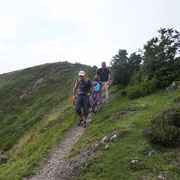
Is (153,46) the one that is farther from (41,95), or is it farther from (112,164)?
(41,95)

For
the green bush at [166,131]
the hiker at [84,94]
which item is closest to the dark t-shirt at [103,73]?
the hiker at [84,94]

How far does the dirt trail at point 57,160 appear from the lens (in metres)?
5.85

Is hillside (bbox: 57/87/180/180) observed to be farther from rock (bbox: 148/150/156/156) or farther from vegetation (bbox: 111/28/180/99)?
vegetation (bbox: 111/28/180/99)

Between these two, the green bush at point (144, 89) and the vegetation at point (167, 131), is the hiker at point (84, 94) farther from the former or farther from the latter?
the vegetation at point (167, 131)

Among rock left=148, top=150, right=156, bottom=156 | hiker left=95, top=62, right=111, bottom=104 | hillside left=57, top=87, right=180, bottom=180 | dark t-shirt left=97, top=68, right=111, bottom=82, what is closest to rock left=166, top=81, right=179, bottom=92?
hiker left=95, top=62, right=111, bottom=104

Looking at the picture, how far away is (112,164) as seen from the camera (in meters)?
4.72

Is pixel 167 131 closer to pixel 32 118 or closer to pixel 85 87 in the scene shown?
pixel 85 87

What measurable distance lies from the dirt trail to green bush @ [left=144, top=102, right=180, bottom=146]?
131 inches

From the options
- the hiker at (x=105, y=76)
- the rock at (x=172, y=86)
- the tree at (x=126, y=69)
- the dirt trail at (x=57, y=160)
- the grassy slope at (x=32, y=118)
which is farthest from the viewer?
the tree at (x=126, y=69)

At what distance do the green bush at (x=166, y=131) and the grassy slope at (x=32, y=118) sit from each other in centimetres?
476

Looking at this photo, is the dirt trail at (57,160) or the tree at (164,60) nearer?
the dirt trail at (57,160)

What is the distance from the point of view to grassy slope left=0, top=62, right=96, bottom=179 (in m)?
8.05

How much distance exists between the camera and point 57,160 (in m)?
6.80

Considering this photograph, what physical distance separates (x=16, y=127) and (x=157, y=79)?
1327 centimetres
